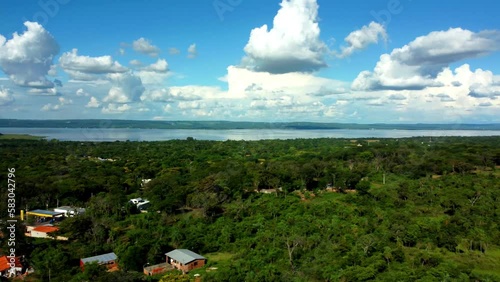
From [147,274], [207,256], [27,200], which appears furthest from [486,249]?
[27,200]

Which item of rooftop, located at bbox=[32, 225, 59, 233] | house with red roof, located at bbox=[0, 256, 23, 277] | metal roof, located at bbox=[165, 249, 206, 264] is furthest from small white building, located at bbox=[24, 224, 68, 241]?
metal roof, located at bbox=[165, 249, 206, 264]

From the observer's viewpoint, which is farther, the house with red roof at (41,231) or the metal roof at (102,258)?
the house with red roof at (41,231)

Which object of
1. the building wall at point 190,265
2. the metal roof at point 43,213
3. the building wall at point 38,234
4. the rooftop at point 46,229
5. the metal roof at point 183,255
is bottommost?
the building wall at point 190,265

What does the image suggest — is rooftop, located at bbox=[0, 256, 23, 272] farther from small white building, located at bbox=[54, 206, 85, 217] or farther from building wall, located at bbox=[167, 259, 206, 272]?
small white building, located at bbox=[54, 206, 85, 217]

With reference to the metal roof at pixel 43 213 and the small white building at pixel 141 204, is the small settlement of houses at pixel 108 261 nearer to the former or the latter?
the metal roof at pixel 43 213

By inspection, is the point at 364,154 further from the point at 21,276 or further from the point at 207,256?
the point at 21,276

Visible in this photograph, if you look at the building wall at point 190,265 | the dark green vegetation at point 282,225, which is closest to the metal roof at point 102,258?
the dark green vegetation at point 282,225

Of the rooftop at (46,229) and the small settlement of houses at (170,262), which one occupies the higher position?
the rooftop at (46,229)
